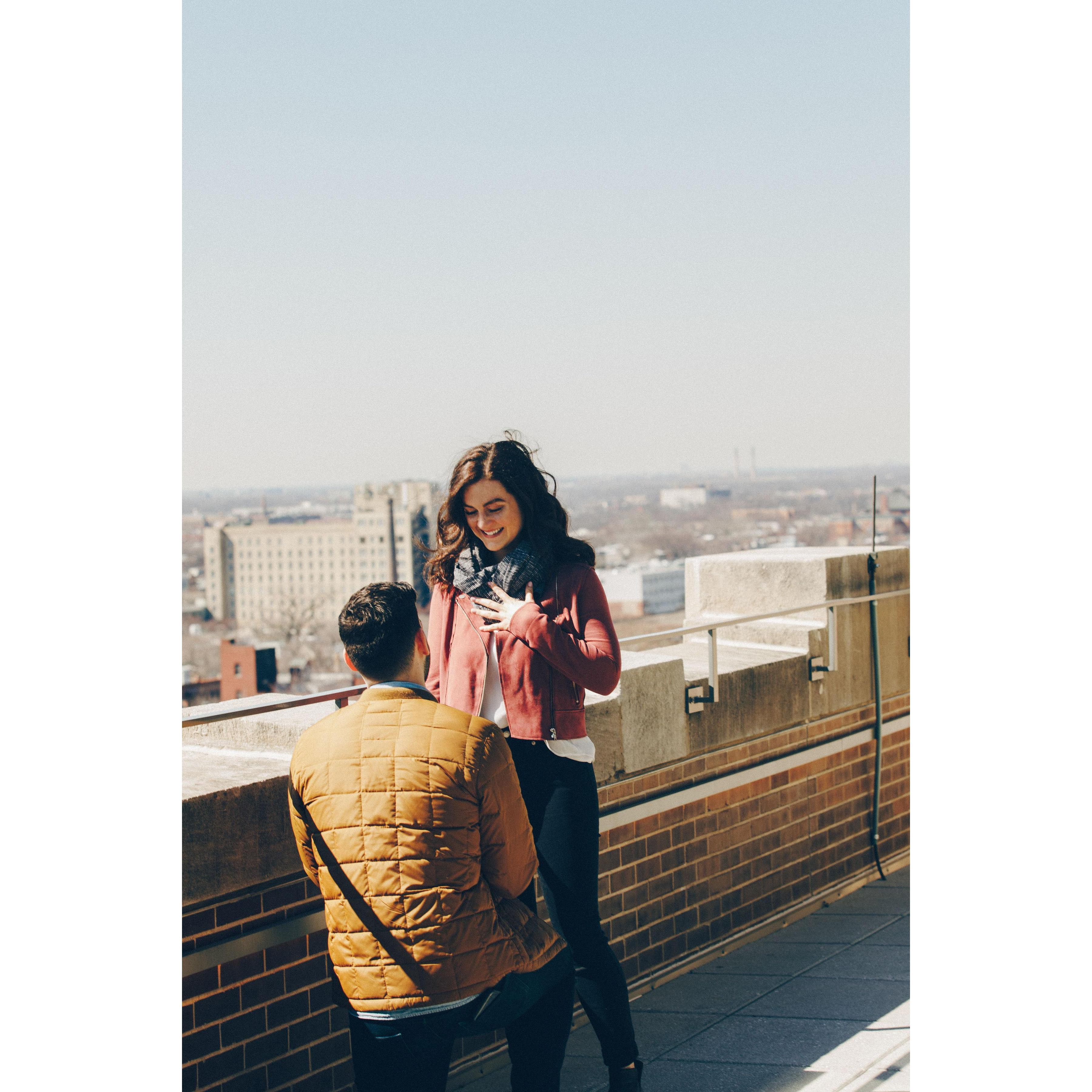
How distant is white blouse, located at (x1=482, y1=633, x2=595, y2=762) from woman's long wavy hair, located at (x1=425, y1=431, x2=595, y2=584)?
0.22m

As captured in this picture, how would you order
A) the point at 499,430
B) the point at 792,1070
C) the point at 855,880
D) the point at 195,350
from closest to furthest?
the point at 499,430 → the point at 792,1070 → the point at 855,880 → the point at 195,350

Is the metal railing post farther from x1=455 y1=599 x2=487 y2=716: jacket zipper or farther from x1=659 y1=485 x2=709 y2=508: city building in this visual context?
x1=659 y1=485 x2=709 y2=508: city building

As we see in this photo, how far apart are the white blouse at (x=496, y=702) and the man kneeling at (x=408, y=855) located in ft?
1.76

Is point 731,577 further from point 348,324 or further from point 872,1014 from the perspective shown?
point 348,324

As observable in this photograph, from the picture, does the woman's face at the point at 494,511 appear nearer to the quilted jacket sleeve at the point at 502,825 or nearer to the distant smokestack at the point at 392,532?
the quilted jacket sleeve at the point at 502,825

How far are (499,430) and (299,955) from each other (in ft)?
4.61

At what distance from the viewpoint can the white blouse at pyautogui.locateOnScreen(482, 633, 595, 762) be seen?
2.85 metres

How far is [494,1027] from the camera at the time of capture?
2289 millimetres

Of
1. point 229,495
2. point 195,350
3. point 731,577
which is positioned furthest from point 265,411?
point 731,577

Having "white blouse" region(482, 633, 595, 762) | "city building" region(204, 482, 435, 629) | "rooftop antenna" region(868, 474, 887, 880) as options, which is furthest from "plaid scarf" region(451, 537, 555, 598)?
"city building" region(204, 482, 435, 629)

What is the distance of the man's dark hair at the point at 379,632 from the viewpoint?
228 cm

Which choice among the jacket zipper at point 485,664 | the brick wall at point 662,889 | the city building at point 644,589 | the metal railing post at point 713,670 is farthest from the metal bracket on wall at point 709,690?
the city building at point 644,589

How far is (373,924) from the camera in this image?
2.19 m
